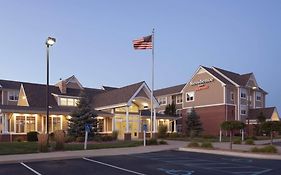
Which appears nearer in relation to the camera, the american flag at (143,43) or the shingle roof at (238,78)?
the american flag at (143,43)

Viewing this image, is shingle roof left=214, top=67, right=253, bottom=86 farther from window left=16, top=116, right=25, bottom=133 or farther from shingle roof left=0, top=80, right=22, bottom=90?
shingle roof left=0, top=80, right=22, bottom=90

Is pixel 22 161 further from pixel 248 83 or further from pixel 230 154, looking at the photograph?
pixel 248 83

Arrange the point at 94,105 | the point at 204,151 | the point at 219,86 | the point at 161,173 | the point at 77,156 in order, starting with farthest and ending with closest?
1. the point at 219,86
2. the point at 94,105
3. the point at 204,151
4. the point at 77,156
5. the point at 161,173

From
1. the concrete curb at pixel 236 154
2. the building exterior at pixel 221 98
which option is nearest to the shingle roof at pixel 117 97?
the concrete curb at pixel 236 154

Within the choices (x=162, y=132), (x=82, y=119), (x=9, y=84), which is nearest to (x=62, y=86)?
(x=82, y=119)

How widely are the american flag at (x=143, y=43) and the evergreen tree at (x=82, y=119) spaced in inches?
311

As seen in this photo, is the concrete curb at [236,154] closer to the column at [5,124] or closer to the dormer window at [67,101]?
the column at [5,124]

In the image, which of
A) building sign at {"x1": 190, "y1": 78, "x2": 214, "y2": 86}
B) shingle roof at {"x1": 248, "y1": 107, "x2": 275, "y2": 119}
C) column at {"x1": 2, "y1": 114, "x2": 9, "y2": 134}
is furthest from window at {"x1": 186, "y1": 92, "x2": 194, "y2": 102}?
column at {"x1": 2, "y1": 114, "x2": 9, "y2": 134}

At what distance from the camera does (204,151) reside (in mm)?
23906

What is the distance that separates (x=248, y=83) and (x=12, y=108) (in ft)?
118

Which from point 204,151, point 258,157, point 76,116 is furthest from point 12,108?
point 258,157

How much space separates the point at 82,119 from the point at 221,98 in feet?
82.2

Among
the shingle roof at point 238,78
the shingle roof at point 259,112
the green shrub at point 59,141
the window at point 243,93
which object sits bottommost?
the green shrub at point 59,141

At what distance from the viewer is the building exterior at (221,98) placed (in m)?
52.7
